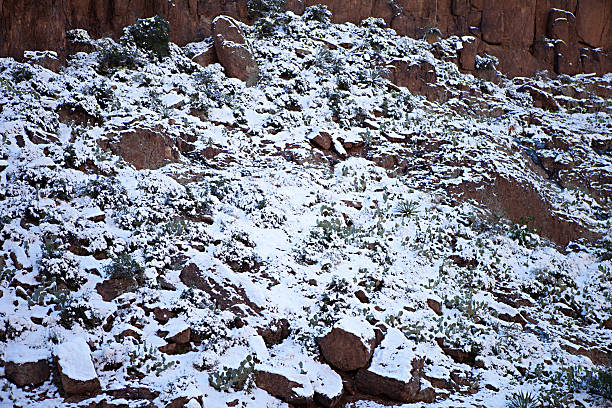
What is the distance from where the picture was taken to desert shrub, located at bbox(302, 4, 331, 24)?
19797mm

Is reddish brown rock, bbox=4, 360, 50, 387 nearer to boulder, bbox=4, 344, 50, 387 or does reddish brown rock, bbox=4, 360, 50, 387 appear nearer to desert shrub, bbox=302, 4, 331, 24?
boulder, bbox=4, 344, 50, 387

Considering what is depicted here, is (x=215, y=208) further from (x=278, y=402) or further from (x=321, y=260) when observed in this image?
(x=278, y=402)

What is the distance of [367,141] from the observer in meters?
14.7

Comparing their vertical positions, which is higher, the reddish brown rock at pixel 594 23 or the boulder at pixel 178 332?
the reddish brown rock at pixel 594 23

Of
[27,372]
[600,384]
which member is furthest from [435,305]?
[27,372]

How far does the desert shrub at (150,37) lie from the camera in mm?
15344

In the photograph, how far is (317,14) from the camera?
19828 millimetres

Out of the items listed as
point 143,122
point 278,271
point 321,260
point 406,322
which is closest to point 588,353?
point 406,322

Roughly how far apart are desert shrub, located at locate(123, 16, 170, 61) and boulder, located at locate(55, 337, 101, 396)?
10485mm

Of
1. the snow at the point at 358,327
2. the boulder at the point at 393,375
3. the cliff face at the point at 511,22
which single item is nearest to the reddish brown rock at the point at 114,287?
the snow at the point at 358,327

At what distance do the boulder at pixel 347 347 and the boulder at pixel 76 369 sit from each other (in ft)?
11.5

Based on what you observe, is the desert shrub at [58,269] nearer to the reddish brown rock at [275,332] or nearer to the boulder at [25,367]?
the boulder at [25,367]

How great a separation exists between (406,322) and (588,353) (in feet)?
12.3

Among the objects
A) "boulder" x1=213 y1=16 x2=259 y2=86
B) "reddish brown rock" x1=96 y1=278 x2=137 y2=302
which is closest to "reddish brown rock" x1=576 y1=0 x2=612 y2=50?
"boulder" x1=213 y1=16 x2=259 y2=86
